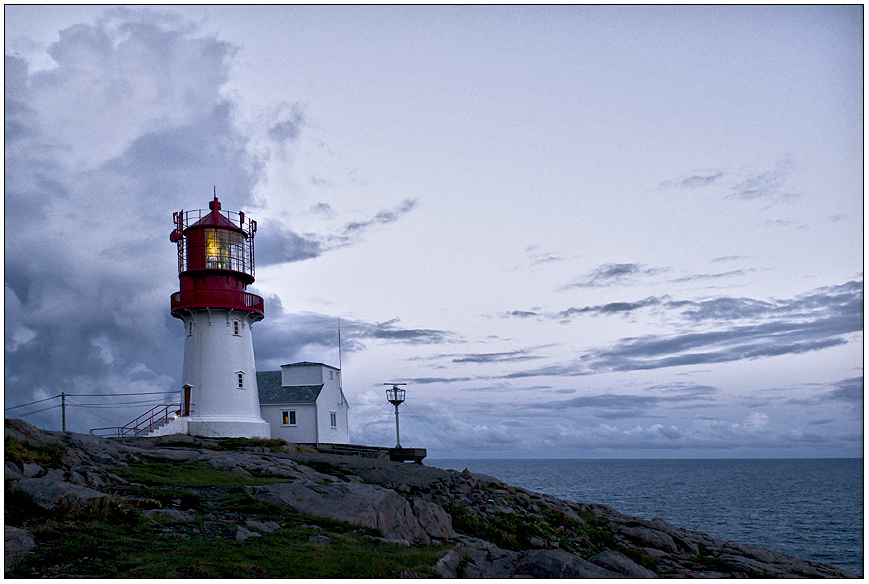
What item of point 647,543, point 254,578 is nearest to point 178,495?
point 254,578

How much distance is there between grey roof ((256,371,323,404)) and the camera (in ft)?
146

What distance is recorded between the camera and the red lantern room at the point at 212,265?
1555 inches

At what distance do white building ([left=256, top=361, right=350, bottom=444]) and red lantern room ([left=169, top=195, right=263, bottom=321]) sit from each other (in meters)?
6.82

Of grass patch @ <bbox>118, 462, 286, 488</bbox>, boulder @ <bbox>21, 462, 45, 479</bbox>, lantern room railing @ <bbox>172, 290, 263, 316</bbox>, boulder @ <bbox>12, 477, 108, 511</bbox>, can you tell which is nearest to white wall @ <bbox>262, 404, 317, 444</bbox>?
lantern room railing @ <bbox>172, 290, 263, 316</bbox>

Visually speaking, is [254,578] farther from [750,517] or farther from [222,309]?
[750,517]

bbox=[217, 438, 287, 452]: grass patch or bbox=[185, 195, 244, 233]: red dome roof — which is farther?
bbox=[185, 195, 244, 233]: red dome roof

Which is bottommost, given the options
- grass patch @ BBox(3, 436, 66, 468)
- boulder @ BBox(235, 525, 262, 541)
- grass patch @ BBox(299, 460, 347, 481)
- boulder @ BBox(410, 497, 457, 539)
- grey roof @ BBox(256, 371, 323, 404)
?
boulder @ BBox(410, 497, 457, 539)

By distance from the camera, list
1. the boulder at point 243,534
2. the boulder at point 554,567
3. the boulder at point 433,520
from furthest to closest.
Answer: the boulder at point 433,520 < the boulder at point 554,567 < the boulder at point 243,534

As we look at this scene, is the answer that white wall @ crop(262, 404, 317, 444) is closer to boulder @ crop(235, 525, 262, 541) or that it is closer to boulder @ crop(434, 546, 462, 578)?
boulder @ crop(235, 525, 262, 541)

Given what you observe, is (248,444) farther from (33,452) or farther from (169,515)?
(169,515)

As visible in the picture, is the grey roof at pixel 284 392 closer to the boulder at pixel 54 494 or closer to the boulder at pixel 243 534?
the boulder at pixel 54 494

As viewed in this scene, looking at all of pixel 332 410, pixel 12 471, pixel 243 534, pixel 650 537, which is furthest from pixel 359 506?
pixel 332 410

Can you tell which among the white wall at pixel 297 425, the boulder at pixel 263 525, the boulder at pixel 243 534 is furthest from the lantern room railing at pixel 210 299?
the boulder at pixel 243 534

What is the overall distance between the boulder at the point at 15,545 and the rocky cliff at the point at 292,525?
3 cm
